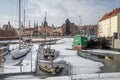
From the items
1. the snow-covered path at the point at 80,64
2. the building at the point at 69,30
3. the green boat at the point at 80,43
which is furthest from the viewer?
the building at the point at 69,30

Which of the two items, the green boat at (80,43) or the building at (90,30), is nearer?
the green boat at (80,43)

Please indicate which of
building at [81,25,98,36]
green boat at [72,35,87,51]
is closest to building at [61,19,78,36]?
building at [81,25,98,36]

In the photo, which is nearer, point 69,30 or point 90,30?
point 90,30

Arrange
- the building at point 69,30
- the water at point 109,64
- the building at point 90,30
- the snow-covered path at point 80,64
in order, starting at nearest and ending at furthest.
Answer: the snow-covered path at point 80,64
the water at point 109,64
the building at point 90,30
the building at point 69,30

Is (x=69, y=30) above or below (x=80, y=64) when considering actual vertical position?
above

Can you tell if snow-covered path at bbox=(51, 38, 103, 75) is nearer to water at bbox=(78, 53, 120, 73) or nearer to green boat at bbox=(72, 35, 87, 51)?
water at bbox=(78, 53, 120, 73)

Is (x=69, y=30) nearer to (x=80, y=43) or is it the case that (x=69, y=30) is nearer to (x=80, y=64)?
(x=80, y=43)

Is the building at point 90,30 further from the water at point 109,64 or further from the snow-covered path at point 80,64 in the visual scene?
the snow-covered path at point 80,64

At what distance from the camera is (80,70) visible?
2541 cm

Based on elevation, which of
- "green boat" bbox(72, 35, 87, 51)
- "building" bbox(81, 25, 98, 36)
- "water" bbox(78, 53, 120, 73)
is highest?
"building" bbox(81, 25, 98, 36)

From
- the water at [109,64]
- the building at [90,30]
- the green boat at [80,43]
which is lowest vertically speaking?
the water at [109,64]

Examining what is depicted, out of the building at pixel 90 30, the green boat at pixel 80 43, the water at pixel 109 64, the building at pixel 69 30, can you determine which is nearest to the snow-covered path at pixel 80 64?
the water at pixel 109 64

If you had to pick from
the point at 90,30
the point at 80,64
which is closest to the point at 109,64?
the point at 80,64

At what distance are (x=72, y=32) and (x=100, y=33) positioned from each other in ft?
203
